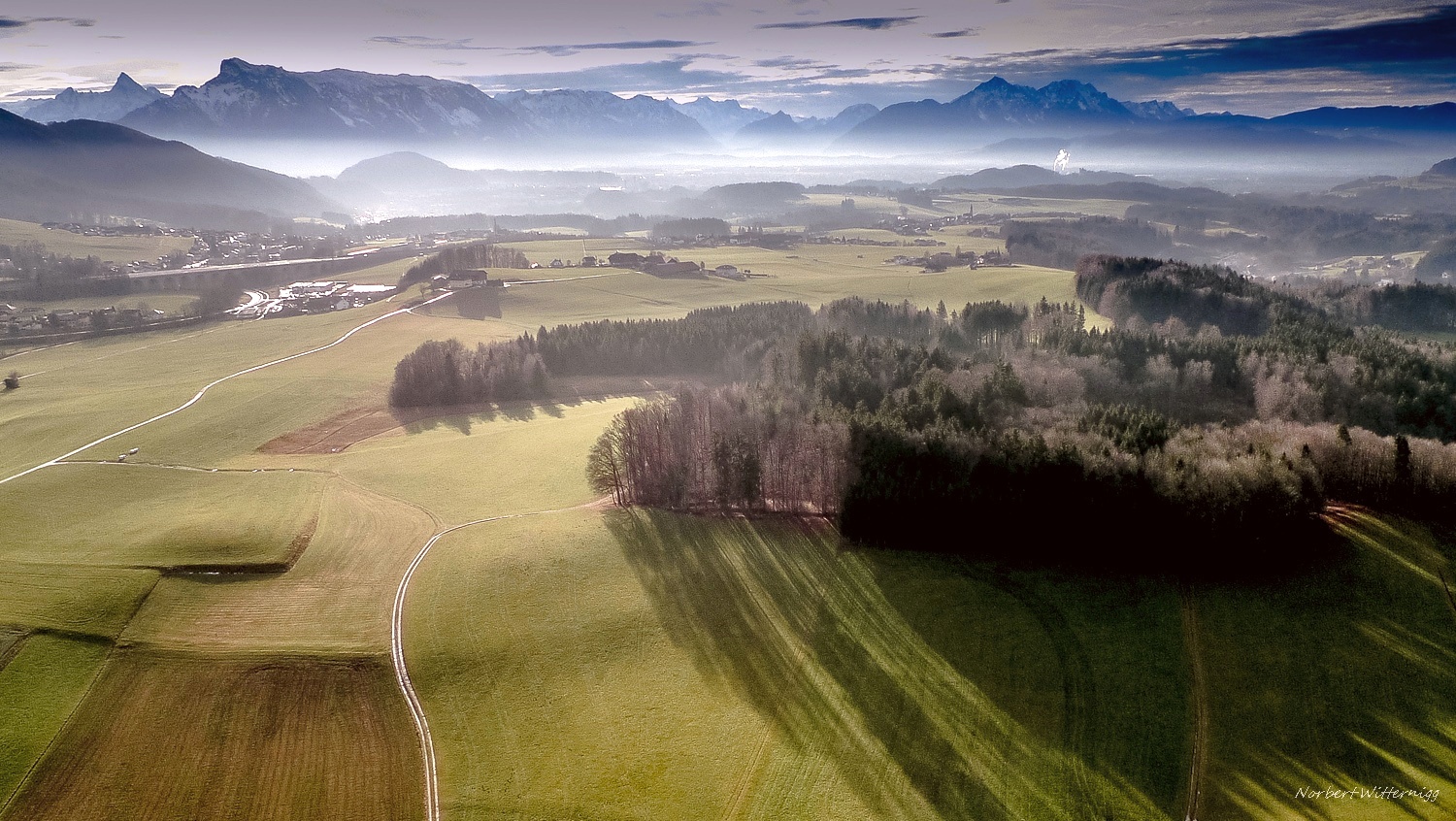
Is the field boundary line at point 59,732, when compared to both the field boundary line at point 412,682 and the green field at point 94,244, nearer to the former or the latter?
the field boundary line at point 412,682

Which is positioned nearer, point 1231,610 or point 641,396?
point 1231,610

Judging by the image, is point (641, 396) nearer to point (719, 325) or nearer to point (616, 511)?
point (719, 325)

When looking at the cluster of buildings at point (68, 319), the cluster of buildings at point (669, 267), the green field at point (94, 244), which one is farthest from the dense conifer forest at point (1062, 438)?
the green field at point (94, 244)

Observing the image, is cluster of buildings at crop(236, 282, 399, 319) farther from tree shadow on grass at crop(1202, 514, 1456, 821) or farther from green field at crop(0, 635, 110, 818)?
tree shadow on grass at crop(1202, 514, 1456, 821)

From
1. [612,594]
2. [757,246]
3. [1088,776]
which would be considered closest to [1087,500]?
[1088,776]

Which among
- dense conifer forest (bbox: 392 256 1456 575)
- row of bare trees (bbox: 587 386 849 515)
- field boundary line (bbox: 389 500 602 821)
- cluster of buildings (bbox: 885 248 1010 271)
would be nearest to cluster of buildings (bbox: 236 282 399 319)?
dense conifer forest (bbox: 392 256 1456 575)

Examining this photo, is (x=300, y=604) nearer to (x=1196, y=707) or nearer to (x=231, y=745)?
(x=231, y=745)
